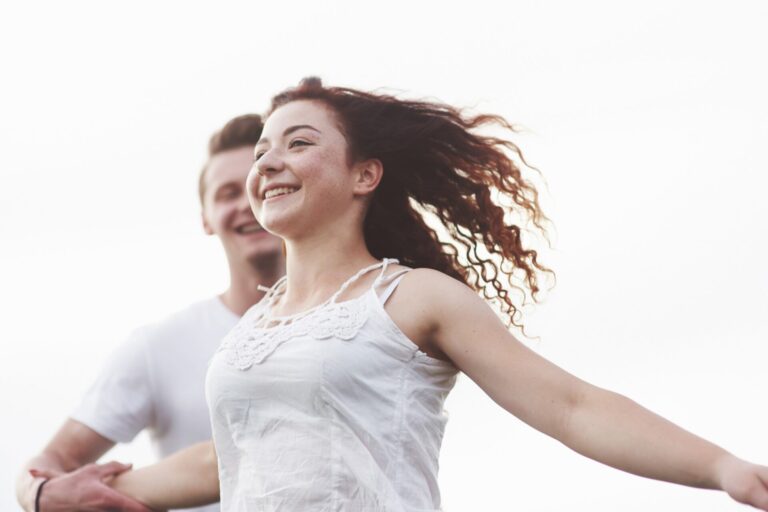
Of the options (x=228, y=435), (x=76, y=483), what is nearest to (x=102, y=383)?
(x=76, y=483)

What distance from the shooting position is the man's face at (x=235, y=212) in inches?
220

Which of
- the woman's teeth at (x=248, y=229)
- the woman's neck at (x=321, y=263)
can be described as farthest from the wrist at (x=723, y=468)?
the woman's teeth at (x=248, y=229)

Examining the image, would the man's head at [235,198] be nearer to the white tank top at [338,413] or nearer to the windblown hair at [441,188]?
the windblown hair at [441,188]

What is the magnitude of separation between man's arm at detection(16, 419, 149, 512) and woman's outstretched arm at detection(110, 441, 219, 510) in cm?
5

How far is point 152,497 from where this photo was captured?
4316 mm

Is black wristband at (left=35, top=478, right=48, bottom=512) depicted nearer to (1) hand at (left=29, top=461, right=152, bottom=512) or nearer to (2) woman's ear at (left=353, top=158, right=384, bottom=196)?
(1) hand at (left=29, top=461, right=152, bottom=512)

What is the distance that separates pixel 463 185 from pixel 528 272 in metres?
0.34

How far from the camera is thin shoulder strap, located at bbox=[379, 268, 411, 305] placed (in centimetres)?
363

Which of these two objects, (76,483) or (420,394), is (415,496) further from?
(76,483)

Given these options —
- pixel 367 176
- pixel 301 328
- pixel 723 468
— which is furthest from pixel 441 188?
pixel 723 468

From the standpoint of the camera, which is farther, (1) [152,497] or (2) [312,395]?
(1) [152,497]

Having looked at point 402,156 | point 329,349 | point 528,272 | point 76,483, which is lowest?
point 76,483

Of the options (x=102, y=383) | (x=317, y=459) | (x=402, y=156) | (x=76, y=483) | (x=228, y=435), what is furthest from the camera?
(x=102, y=383)

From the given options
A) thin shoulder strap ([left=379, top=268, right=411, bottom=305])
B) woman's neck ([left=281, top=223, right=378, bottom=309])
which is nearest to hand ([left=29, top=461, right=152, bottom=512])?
woman's neck ([left=281, top=223, right=378, bottom=309])
